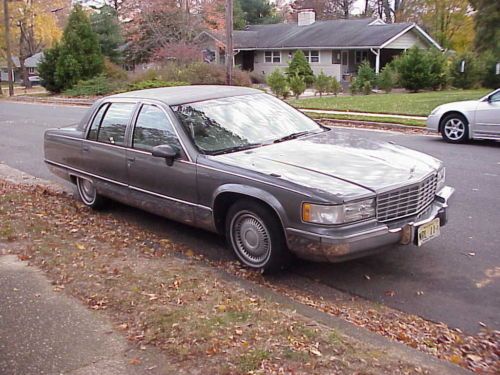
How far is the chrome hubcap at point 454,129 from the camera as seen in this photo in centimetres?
1220

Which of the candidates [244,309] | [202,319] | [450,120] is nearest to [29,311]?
[202,319]

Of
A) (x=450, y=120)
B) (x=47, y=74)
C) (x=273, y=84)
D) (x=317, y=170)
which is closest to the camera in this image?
(x=317, y=170)

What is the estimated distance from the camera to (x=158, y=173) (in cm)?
595

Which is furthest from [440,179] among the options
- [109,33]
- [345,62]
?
[109,33]

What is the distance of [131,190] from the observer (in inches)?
252

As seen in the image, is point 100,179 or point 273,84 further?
point 273,84

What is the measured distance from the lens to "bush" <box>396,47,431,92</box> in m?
31.1

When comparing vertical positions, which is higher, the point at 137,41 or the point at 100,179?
the point at 137,41

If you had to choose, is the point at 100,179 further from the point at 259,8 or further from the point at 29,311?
the point at 259,8

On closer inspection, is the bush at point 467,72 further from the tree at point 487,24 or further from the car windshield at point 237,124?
the car windshield at point 237,124

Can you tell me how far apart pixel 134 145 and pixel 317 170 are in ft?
7.50

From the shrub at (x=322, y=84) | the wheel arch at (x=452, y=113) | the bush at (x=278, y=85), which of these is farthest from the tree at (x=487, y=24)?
the wheel arch at (x=452, y=113)

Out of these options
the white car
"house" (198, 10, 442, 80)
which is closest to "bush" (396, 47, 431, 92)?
"house" (198, 10, 442, 80)

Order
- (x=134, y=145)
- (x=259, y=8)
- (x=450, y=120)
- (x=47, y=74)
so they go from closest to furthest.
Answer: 1. (x=134, y=145)
2. (x=450, y=120)
3. (x=47, y=74)
4. (x=259, y=8)
